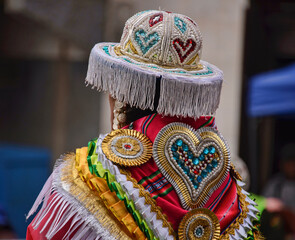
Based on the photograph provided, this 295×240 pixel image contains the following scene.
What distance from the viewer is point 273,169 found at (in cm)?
952

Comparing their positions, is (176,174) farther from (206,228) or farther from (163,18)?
(163,18)

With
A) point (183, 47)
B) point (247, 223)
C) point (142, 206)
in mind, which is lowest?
point (247, 223)

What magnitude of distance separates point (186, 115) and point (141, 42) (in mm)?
365

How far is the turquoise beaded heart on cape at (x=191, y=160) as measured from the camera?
109 inches

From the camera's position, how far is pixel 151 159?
280 cm

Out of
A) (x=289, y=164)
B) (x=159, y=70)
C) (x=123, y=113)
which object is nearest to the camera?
(x=159, y=70)

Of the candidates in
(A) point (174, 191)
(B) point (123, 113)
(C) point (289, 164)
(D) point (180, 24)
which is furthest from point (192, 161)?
(C) point (289, 164)

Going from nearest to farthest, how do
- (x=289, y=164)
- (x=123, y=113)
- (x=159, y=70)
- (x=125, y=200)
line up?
1. (x=125, y=200)
2. (x=159, y=70)
3. (x=123, y=113)
4. (x=289, y=164)

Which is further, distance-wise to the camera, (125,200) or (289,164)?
(289,164)

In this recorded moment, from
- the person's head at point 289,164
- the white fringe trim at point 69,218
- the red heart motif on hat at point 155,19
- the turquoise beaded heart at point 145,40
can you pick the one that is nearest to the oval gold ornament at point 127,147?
the white fringe trim at point 69,218

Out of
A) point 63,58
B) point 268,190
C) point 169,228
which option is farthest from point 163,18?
point 63,58

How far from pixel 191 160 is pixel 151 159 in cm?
17

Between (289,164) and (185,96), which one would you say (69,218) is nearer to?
(185,96)

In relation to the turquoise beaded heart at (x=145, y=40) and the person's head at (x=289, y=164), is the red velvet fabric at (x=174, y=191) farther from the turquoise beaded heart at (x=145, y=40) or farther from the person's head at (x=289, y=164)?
the person's head at (x=289, y=164)
